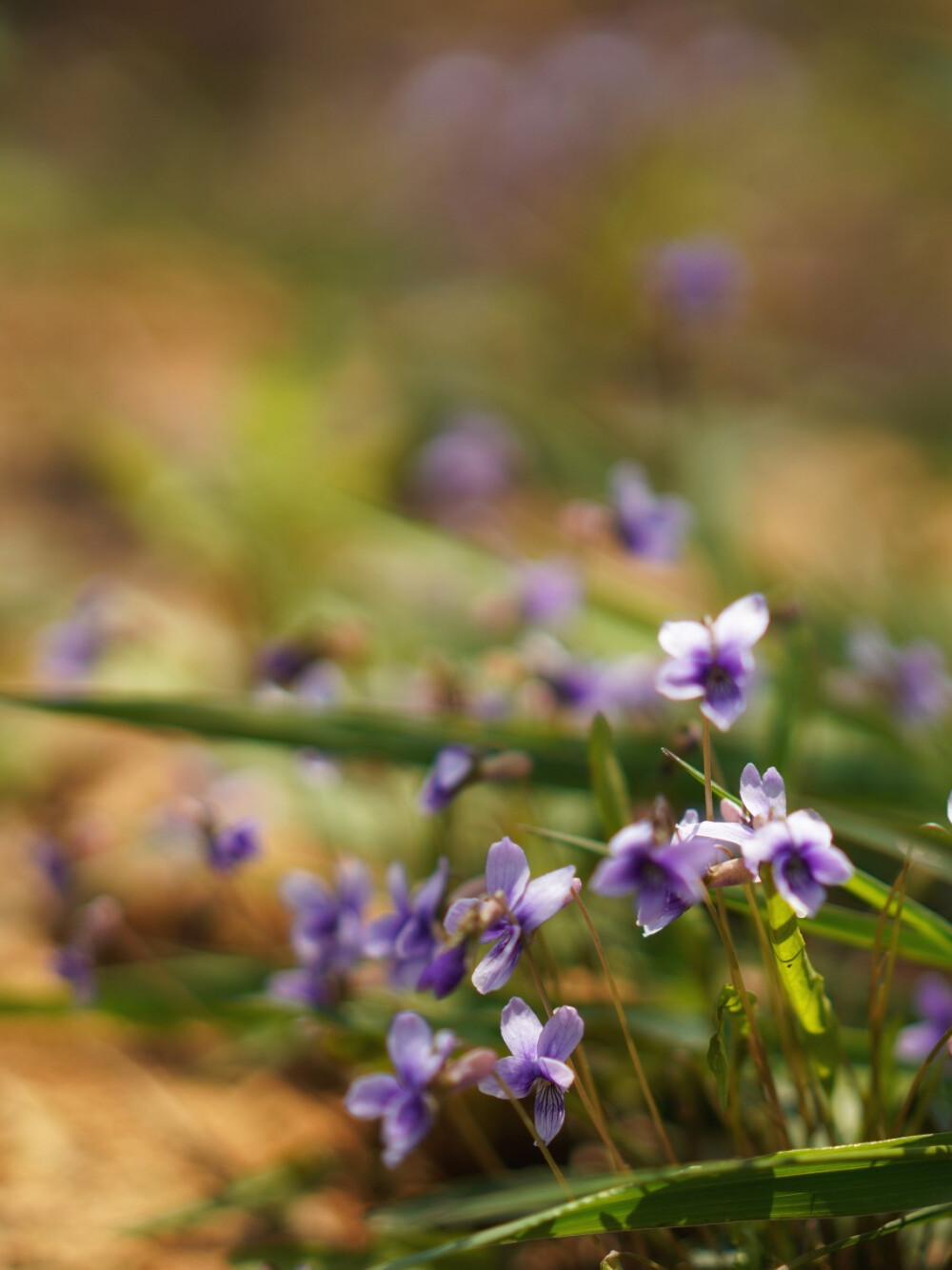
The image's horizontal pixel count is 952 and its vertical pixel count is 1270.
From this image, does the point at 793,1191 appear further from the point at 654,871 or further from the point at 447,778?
the point at 447,778

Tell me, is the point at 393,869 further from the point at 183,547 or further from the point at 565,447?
the point at 183,547

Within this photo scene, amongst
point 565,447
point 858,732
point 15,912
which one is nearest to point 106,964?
point 15,912

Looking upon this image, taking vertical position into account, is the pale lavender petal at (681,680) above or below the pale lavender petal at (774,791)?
above

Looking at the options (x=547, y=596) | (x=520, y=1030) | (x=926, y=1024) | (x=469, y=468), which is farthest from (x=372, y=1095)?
(x=469, y=468)

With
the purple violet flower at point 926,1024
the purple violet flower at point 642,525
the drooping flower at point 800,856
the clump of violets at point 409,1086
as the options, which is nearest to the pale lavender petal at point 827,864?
the drooping flower at point 800,856

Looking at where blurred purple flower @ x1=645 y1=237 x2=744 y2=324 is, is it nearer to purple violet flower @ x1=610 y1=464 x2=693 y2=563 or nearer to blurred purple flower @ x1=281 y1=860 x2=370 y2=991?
purple violet flower @ x1=610 y1=464 x2=693 y2=563

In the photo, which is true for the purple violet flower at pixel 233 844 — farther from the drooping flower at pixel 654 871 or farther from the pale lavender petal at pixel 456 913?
the drooping flower at pixel 654 871

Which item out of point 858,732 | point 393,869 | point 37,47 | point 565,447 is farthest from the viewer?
point 37,47

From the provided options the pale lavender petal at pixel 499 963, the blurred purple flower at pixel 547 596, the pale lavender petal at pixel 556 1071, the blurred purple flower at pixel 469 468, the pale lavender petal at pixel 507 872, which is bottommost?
the pale lavender petal at pixel 556 1071
